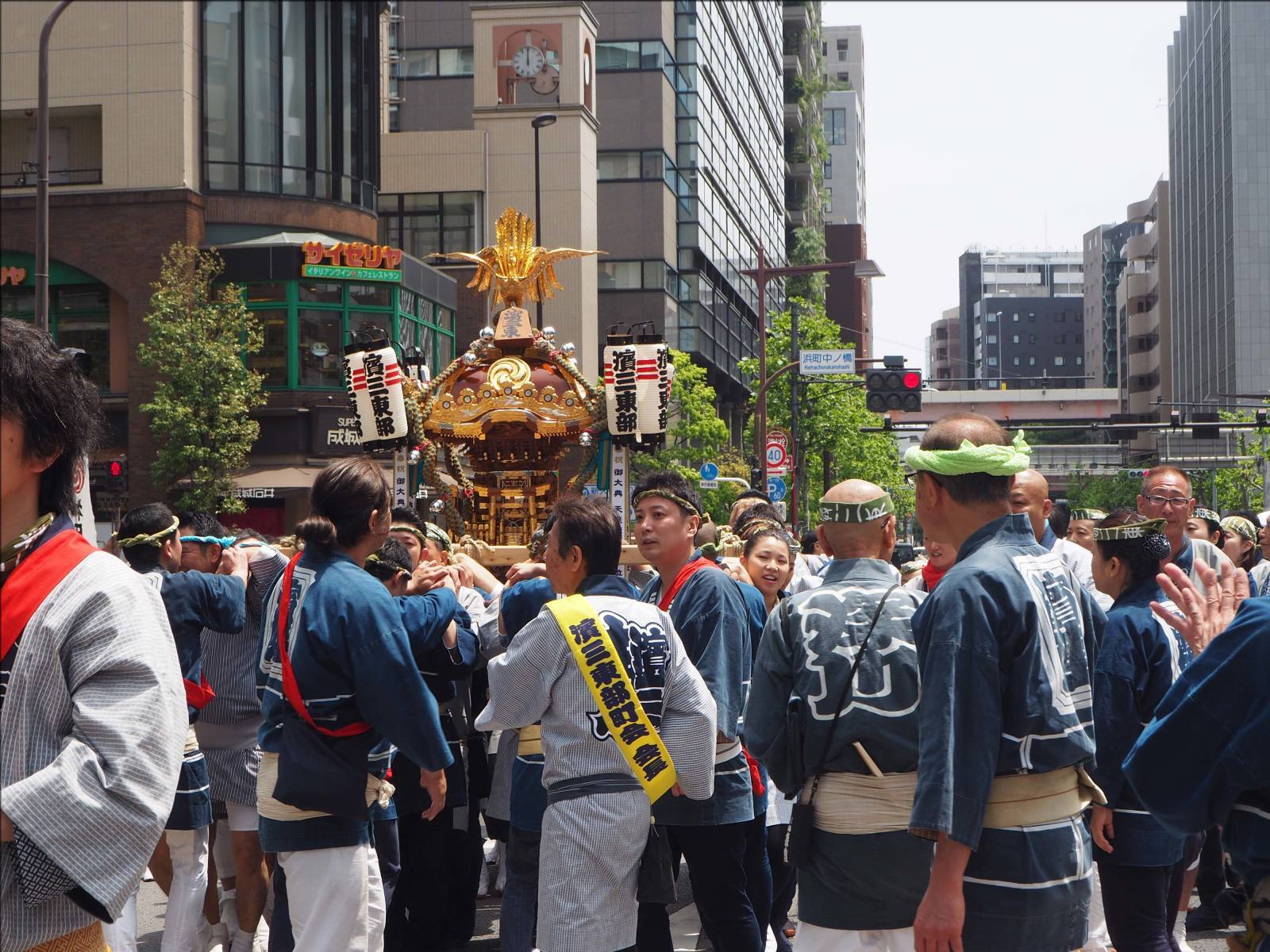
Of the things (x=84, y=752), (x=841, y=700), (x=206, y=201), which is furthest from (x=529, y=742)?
(x=206, y=201)

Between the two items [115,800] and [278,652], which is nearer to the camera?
[115,800]

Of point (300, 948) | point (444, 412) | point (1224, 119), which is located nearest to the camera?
point (300, 948)

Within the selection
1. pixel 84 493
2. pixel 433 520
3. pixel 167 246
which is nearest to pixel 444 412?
pixel 433 520

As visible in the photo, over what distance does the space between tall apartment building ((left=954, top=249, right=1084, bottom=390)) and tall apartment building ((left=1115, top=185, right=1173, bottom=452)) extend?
139ft

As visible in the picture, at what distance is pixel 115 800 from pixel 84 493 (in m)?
2.67

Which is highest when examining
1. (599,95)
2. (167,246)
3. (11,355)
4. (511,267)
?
(599,95)

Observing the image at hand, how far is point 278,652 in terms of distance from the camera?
4.72 meters

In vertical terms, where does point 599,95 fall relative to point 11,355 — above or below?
above

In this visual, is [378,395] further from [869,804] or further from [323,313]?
[323,313]

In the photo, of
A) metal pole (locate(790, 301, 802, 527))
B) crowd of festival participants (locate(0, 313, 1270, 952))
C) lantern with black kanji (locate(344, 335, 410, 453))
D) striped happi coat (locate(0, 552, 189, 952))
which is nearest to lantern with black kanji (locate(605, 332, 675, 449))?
lantern with black kanji (locate(344, 335, 410, 453))

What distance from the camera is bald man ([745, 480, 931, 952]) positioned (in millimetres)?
4164

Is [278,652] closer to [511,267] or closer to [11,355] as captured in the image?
[11,355]

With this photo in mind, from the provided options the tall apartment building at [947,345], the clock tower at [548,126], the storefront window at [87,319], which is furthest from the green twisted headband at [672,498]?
the tall apartment building at [947,345]

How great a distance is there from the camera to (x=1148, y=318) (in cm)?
9944
